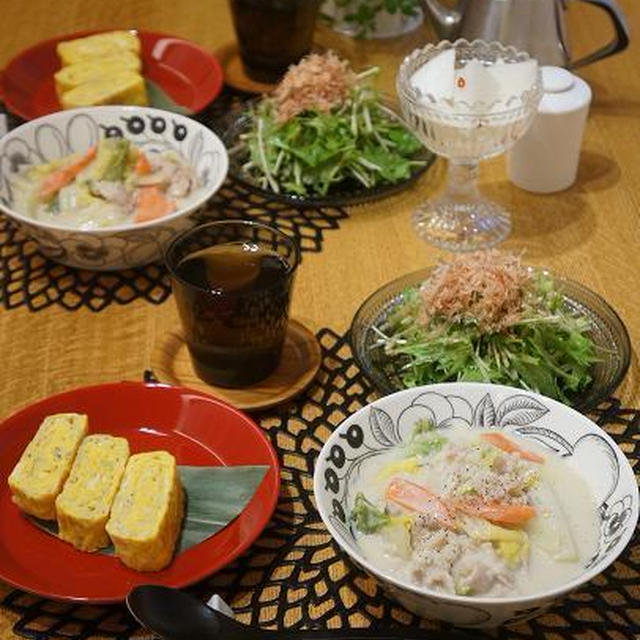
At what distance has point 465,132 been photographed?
167cm

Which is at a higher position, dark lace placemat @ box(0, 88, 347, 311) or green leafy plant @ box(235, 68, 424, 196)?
green leafy plant @ box(235, 68, 424, 196)

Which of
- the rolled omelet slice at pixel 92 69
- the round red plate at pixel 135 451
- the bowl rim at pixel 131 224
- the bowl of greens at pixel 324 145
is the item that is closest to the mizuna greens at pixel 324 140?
the bowl of greens at pixel 324 145

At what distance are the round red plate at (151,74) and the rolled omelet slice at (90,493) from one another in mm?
1023

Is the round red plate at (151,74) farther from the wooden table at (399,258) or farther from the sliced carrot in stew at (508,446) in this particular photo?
the sliced carrot in stew at (508,446)

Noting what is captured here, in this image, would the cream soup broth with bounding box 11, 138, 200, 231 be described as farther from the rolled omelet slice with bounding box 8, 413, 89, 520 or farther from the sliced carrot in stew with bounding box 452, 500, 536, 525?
the sliced carrot in stew with bounding box 452, 500, 536, 525

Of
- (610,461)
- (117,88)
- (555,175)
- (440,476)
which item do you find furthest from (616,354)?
(117,88)

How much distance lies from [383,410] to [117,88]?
3.55 ft

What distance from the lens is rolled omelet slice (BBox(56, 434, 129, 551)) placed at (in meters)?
1.13

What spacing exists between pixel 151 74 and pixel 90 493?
1299mm

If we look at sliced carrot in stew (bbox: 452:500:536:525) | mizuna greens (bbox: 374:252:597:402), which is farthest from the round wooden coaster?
sliced carrot in stew (bbox: 452:500:536:525)

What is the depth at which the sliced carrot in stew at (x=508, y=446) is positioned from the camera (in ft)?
3.92

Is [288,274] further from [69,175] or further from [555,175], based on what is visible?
[555,175]

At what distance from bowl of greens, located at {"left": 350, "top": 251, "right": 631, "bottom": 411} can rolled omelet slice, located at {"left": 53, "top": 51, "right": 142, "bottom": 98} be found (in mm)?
938

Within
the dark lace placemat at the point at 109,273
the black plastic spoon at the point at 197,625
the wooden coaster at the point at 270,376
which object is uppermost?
the black plastic spoon at the point at 197,625
